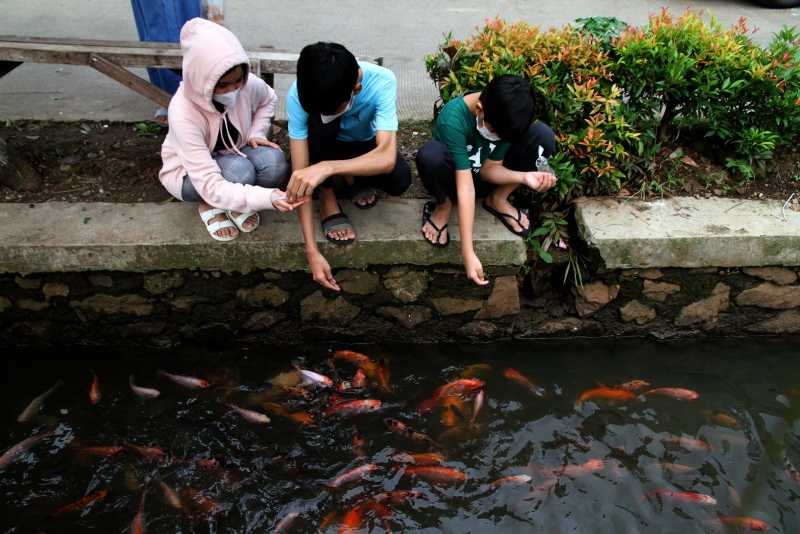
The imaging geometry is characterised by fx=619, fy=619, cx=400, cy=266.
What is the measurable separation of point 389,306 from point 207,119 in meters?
1.56

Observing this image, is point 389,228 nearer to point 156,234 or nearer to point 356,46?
point 156,234

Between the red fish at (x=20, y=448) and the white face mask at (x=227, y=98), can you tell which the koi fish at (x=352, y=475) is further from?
the white face mask at (x=227, y=98)

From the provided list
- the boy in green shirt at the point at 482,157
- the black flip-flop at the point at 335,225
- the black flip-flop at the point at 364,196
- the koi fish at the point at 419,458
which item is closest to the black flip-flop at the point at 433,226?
the boy in green shirt at the point at 482,157

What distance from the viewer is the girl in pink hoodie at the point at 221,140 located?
3076mm

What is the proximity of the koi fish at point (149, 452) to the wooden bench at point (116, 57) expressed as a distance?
2.11 m

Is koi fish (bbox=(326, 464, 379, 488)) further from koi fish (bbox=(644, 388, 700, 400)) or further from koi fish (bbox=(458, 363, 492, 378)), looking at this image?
koi fish (bbox=(644, 388, 700, 400))

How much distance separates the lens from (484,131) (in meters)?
3.36

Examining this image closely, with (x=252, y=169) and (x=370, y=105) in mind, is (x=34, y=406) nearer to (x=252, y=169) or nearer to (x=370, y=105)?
(x=252, y=169)

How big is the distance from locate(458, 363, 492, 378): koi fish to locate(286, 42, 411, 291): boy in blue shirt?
3.33 ft

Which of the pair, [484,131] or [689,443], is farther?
[689,443]

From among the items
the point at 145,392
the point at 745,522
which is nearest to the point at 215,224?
the point at 145,392

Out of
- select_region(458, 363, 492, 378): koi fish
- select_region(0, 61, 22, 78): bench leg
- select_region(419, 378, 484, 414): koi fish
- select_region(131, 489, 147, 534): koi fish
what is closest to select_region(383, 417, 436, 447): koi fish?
select_region(419, 378, 484, 414): koi fish

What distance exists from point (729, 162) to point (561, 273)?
135 cm

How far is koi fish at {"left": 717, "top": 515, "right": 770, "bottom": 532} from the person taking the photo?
306 cm
